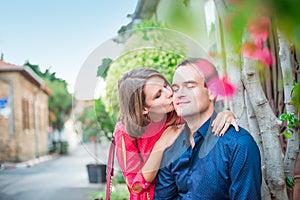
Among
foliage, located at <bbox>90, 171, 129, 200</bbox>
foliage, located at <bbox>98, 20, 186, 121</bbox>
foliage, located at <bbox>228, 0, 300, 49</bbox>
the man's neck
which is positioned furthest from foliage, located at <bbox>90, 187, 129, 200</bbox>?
foliage, located at <bbox>228, 0, 300, 49</bbox>

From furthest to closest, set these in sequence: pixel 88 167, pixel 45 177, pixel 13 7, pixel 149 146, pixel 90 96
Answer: pixel 88 167, pixel 45 177, pixel 13 7, pixel 90 96, pixel 149 146

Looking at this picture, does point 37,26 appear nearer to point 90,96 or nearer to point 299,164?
point 90,96

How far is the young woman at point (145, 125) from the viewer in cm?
113

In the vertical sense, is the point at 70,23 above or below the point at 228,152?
above

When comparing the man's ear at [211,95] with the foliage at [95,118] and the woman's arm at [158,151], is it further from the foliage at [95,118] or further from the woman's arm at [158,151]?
the foliage at [95,118]

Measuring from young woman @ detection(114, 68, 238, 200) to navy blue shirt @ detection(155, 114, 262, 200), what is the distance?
3cm

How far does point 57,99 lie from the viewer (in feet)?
8.55

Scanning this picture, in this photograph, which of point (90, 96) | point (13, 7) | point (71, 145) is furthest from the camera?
point (71, 145)

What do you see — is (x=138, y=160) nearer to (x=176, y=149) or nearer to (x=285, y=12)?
(x=176, y=149)

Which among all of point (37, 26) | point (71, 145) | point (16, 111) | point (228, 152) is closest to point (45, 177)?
point (71, 145)

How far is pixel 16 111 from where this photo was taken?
2412 mm

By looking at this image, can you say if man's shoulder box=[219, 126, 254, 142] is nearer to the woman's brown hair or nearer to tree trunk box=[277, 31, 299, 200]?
the woman's brown hair

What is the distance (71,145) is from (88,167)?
17.8 inches

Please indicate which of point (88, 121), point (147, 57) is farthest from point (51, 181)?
point (147, 57)
